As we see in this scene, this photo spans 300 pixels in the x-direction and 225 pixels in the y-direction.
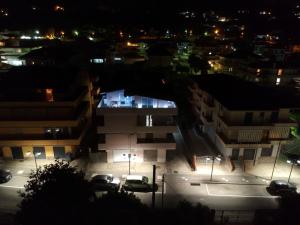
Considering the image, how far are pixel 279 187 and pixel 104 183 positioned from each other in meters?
20.5

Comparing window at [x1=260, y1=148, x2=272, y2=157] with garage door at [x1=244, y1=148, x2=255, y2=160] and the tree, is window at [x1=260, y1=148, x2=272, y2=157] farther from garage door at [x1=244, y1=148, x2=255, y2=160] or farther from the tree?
the tree

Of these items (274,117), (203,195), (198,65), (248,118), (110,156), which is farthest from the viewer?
(198,65)

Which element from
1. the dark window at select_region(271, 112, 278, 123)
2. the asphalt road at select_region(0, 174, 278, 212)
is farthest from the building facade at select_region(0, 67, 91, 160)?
the dark window at select_region(271, 112, 278, 123)

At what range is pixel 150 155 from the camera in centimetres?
3650

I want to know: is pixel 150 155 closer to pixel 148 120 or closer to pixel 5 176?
pixel 148 120

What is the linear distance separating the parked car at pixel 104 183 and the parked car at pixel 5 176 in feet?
33.2

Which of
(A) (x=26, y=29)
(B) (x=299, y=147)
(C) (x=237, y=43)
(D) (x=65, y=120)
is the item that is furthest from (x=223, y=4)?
(D) (x=65, y=120)

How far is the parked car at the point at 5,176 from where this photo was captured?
3169 centimetres

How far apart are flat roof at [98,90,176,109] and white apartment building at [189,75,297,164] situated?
8087 mm

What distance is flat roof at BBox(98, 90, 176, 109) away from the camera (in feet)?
112

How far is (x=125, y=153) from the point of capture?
35.9 m

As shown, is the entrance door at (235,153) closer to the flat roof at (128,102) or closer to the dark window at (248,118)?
the dark window at (248,118)

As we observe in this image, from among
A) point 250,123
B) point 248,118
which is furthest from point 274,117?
point 248,118

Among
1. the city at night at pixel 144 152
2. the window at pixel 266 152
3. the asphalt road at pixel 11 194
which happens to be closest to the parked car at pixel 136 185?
the city at night at pixel 144 152
